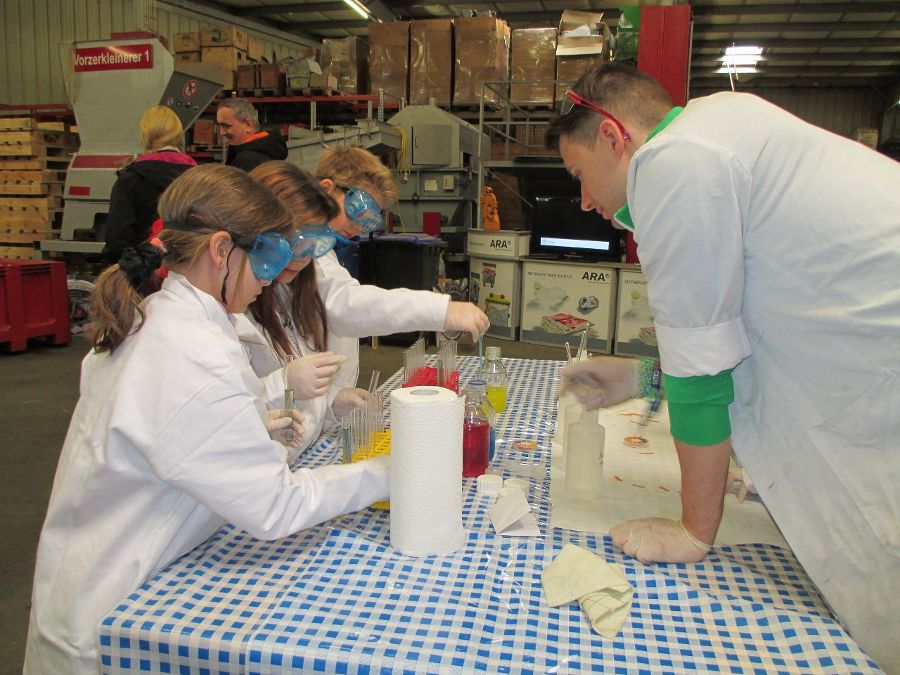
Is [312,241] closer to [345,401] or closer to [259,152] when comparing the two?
[345,401]

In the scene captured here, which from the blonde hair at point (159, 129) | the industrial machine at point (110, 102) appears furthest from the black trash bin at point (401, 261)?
the blonde hair at point (159, 129)

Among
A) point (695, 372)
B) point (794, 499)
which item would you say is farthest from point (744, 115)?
point (794, 499)

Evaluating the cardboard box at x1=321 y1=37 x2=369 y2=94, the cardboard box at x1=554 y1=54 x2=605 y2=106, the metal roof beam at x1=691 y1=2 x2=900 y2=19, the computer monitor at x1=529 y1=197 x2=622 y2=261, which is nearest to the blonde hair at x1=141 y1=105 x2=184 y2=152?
the computer monitor at x1=529 y1=197 x2=622 y2=261

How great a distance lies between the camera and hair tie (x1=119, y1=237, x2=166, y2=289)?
1283mm

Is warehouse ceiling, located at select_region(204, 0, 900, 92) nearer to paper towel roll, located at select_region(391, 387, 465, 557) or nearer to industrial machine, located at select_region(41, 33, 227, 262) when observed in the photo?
industrial machine, located at select_region(41, 33, 227, 262)

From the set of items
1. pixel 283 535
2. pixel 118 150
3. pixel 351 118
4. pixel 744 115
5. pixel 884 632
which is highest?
pixel 351 118

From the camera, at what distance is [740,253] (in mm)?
1173

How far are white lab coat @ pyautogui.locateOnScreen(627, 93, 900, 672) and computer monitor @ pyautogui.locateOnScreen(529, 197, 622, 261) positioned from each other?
18.5ft

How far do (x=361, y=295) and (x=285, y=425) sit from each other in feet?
2.80

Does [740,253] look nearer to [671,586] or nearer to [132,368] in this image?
[671,586]

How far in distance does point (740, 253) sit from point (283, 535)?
36.2 inches

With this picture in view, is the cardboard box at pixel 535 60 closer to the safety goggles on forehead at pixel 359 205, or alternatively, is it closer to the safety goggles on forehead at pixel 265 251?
the safety goggles on forehead at pixel 359 205

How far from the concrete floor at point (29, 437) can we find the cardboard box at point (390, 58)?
3488 mm

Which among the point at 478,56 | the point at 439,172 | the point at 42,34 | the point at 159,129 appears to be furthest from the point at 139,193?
the point at 42,34
